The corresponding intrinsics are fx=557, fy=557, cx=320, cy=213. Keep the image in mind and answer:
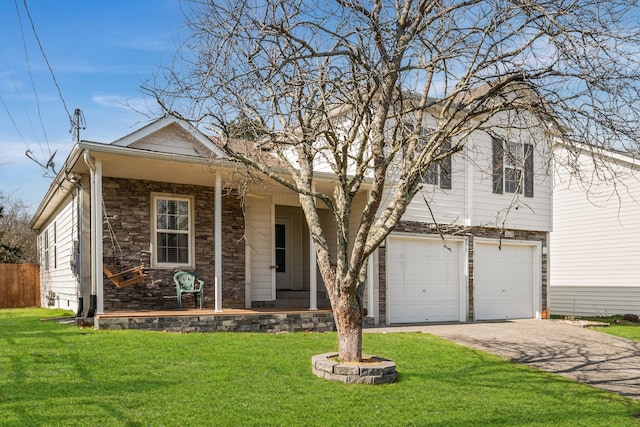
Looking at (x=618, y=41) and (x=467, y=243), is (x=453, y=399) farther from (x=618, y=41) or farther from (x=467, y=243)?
(x=467, y=243)

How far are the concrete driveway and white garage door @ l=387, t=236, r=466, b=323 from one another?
33.3 inches

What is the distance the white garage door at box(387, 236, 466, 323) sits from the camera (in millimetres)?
13516

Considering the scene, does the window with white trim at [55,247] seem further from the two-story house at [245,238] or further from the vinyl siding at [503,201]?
the vinyl siding at [503,201]

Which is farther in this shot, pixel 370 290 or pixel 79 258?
pixel 370 290

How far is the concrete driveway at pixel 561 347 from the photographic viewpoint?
8492mm

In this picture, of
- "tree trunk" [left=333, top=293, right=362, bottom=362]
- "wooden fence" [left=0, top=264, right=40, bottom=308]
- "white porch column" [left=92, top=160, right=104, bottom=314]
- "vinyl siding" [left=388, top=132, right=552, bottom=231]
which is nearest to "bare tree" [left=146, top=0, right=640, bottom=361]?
"tree trunk" [left=333, top=293, right=362, bottom=362]

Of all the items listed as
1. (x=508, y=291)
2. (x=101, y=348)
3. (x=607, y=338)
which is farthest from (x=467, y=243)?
(x=101, y=348)

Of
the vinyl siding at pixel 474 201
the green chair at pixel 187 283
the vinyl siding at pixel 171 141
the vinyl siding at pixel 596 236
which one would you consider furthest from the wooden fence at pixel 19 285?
the vinyl siding at pixel 596 236

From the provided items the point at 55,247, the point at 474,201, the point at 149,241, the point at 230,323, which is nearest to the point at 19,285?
the point at 55,247

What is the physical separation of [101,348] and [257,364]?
2.18 meters

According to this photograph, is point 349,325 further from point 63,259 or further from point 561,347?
point 63,259

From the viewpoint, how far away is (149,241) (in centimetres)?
1173

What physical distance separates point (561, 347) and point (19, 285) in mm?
16857

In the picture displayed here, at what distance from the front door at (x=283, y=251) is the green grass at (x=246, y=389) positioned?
17.5ft
